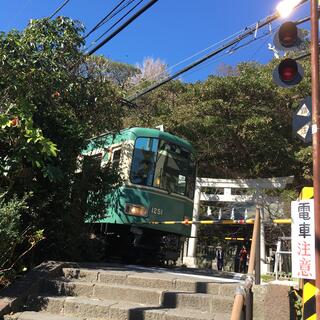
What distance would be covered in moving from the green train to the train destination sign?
536 centimetres

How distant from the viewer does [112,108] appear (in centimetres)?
980

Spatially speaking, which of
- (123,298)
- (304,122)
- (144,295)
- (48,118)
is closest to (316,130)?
(304,122)

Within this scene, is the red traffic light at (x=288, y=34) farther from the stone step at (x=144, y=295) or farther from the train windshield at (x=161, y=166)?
the train windshield at (x=161, y=166)

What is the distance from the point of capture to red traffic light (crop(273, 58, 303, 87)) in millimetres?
6398

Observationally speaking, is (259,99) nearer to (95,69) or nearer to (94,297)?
(95,69)

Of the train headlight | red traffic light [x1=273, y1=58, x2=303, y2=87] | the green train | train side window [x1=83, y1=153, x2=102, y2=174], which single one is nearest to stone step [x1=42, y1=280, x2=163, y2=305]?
train side window [x1=83, y1=153, x2=102, y2=174]

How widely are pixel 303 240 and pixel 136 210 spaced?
18.6ft

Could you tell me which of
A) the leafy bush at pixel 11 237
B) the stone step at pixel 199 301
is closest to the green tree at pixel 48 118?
the leafy bush at pixel 11 237

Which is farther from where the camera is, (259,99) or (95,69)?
(259,99)

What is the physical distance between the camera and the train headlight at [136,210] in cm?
1062

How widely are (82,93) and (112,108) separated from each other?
33.0 inches

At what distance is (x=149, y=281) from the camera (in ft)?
23.3

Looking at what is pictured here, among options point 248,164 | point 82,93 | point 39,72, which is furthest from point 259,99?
point 39,72

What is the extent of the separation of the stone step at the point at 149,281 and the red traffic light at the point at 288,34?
342 cm
